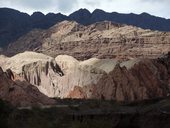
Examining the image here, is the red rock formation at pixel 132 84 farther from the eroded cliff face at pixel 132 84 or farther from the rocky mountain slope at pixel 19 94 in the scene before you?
the rocky mountain slope at pixel 19 94

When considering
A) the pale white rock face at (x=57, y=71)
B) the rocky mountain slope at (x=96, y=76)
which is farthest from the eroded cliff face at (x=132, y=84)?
the pale white rock face at (x=57, y=71)

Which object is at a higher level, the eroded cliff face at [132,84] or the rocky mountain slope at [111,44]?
the rocky mountain slope at [111,44]

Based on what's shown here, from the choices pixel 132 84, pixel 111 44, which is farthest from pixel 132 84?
pixel 111 44

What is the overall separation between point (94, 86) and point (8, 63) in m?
45.9

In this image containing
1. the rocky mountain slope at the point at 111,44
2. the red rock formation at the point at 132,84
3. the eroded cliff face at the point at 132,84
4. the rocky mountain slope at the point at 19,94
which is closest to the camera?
the rocky mountain slope at the point at 19,94

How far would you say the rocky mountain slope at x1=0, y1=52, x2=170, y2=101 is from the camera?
112062 millimetres

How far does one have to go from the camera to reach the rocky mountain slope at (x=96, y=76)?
112062 mm

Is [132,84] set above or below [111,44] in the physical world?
below

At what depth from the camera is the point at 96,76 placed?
13950cm

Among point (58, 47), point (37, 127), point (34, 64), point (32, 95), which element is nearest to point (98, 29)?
point (58, 47)

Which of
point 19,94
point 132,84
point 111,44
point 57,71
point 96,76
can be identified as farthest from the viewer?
point 111,44

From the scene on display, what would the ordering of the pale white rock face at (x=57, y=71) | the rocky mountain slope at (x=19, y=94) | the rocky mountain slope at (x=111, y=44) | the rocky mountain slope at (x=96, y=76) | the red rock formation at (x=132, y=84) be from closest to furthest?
the rocky mountain slope at (x=19, y=94), the red rock formation at (x=132, y=84), the rocky mountain slope at (x=96, y=76), the pale white rock face at (x=57, y=71), the rocky mountain slope at (x=111, y=44)

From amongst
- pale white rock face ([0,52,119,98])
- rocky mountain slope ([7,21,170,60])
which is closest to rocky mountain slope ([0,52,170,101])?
pale white rock face ([0,52,119,98])

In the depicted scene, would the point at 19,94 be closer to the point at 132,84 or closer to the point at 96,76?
the point at 132,84
